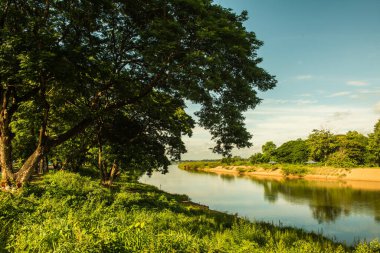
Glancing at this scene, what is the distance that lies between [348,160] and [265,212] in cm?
6031

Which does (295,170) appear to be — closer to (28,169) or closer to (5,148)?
(28,169)

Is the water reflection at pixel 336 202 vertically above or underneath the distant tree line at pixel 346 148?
underneath

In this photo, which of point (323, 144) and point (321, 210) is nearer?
point (321, 210)

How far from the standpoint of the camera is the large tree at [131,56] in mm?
12297

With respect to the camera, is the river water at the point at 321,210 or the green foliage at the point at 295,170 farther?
the green foliage at the point at 295,170

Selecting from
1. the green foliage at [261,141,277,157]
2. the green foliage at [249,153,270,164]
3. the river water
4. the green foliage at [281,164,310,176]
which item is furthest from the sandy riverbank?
the green foliage at [261,141,277,157]

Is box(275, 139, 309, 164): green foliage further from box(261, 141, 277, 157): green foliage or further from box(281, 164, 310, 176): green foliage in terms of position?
box(281, 164, 310, 176): green foliage

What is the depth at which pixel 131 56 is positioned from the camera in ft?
51.6

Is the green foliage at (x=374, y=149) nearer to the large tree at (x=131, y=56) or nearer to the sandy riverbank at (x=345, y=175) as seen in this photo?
the sandy riverbank at (x=345, y=175)

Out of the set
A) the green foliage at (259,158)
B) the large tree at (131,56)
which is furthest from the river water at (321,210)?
the green foliage at (259,158)

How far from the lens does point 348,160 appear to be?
8562 cm

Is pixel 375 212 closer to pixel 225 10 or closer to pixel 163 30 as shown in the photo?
pixel 225 10

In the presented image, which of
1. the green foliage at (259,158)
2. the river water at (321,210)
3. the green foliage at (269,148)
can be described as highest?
the green foliage at (269,148)

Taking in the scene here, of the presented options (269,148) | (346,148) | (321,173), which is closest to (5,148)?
(321,173)
